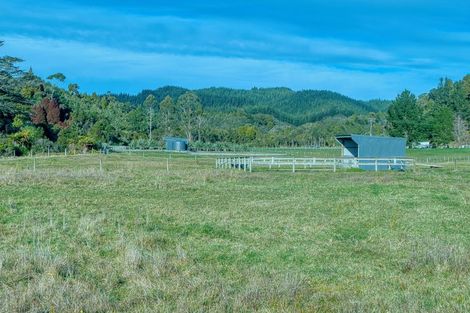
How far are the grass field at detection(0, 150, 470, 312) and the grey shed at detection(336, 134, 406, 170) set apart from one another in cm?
2496

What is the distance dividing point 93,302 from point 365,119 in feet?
530

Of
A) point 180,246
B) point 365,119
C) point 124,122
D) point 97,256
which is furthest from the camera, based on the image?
point 365,119

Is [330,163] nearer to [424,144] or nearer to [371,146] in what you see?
[371,146]

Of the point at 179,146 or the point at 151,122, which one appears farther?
the point at 151,122

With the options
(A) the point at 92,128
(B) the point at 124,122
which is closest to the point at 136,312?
(A) the point at 92,128

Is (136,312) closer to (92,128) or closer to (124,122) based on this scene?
(92,128)

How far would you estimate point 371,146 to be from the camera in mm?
45750

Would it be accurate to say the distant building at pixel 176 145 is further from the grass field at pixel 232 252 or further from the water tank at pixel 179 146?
the grass field at pixel 232 252

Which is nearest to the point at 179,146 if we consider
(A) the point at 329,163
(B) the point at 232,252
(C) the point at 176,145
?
(C) the point at 176,145

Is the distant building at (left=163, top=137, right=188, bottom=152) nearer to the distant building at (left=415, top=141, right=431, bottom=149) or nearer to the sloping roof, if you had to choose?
the sloping roof

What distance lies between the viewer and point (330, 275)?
9.39 m

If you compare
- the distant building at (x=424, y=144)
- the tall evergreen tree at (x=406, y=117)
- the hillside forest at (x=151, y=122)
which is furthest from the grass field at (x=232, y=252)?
the distant building at (x=424, y=144)

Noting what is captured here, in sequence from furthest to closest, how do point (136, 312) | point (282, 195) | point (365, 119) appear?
point (365, 119) → point (282, 195) → point (136, 312)

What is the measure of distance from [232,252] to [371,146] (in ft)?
120
